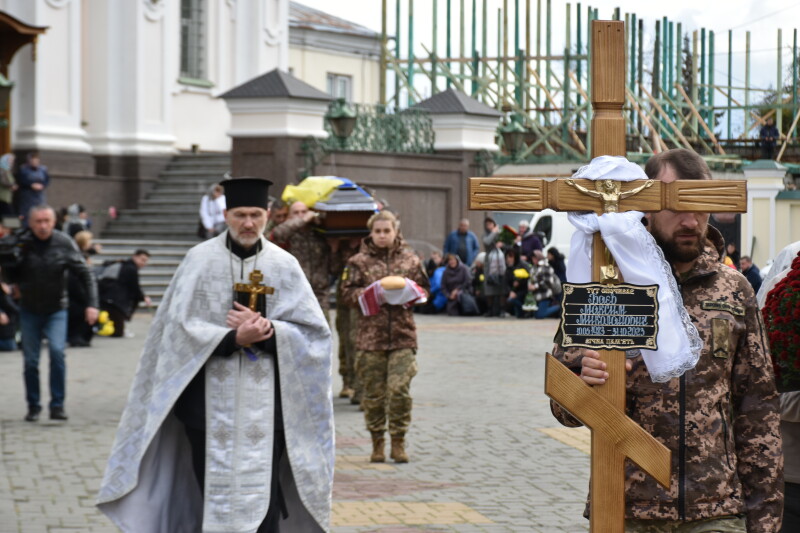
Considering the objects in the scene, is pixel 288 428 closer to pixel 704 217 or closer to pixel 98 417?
pixel 704 217

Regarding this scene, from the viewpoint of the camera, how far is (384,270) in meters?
11.1

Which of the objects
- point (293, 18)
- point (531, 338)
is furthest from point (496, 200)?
point (293, 18)

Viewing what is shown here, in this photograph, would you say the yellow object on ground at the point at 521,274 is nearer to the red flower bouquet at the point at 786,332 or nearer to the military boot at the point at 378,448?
the military boot at the point at 378,448

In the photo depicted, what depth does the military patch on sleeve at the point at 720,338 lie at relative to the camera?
175 inches

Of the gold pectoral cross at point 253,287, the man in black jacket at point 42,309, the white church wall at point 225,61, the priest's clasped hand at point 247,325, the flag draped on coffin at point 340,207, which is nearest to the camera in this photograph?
the priest's clasped hand at point 247,325

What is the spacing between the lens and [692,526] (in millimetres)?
4383

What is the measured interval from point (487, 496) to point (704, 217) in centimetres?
507

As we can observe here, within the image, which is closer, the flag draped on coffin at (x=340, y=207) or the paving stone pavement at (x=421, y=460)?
the paving stone pavement at (x=421, y=460)

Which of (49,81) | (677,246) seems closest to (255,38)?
(49,81)

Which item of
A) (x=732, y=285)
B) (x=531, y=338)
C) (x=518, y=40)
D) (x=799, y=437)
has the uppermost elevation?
(x=518, y=40)

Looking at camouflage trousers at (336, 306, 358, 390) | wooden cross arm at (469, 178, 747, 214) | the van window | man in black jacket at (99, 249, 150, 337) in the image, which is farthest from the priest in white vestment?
the van window

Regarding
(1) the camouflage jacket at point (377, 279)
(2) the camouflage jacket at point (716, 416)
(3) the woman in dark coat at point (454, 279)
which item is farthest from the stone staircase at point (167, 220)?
(2) the camouflage jacket at point (716, 416)

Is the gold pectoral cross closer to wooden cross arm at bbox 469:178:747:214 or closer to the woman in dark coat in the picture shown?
wooden cross arm at bbox 469:178:747:214

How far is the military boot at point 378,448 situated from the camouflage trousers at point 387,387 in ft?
0.11
